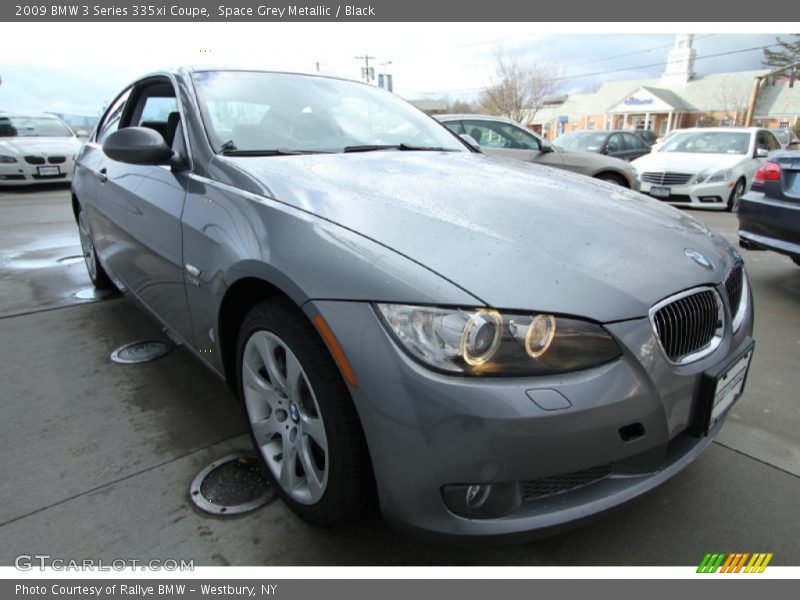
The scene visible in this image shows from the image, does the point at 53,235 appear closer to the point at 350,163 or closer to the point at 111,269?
the point at 111,269

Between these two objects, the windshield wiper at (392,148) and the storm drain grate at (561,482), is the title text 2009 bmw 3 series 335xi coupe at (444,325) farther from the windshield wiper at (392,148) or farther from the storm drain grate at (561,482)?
the windshield wiper at (392,148)

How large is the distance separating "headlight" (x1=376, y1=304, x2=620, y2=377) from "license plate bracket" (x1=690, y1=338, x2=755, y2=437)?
453mm

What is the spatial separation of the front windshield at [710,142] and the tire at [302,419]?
10.6 meters

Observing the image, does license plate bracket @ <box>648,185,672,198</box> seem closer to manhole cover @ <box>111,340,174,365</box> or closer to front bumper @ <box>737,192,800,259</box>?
front bumper @ <box>737,192,800,259</box>

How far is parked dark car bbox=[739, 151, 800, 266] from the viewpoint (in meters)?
3.96

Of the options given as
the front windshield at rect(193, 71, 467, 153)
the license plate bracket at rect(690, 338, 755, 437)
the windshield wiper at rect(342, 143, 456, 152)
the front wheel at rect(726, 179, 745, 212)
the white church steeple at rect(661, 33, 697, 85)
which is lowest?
the front wheel at rect(726, 179, 745, 212)

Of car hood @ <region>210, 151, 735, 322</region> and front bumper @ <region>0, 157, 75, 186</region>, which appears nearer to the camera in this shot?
car hood @ <region>210, 151, 735, 322</region>

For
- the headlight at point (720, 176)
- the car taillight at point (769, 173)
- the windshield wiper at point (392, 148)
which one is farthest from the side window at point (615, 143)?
the windshield wiper at point (392, 148)

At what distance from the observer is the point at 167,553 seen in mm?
1711

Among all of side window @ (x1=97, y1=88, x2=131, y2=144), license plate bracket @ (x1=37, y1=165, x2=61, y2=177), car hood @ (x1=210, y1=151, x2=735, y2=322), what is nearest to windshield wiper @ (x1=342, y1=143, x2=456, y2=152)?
car hood @ (x1=210, y1=151, x2=735, y2=322)

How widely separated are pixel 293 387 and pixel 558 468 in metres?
0.82

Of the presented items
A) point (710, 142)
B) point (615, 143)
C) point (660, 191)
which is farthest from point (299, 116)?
point (615, 143)

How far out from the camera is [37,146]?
425 inches

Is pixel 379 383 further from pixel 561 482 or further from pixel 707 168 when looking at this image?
pixel 707 168
